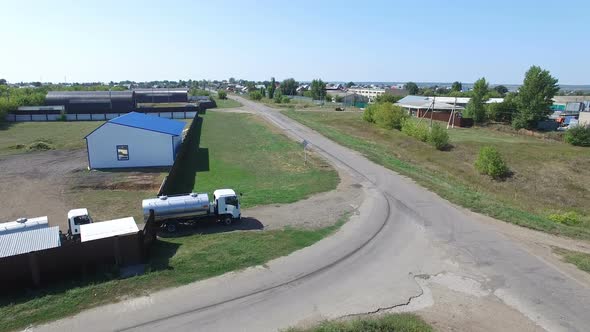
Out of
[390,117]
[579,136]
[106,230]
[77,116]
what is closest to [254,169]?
[106,230]

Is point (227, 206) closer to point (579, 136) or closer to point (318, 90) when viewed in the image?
point (579, 136)

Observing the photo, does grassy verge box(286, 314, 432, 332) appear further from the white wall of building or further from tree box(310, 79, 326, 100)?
tree box(310, 79, 326, 100)

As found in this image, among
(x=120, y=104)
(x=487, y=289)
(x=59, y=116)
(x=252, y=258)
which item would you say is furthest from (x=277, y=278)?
(x=120, y=104)

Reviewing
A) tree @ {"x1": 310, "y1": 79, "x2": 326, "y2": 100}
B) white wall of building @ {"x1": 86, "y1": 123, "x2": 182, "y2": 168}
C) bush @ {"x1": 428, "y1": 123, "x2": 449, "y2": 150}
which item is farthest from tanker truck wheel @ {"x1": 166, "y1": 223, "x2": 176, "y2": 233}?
tree @ {"x1": 310, "y1": 79, "x2": 326, "y2": 100}

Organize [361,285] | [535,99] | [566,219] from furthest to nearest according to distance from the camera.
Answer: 1. [535,99]
2. [566,219]
3. [361,285]

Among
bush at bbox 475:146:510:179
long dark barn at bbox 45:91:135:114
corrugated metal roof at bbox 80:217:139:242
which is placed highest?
long dark barn at bbox 45:91:135:114

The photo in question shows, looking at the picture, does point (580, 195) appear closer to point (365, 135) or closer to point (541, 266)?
point (541, 266)
